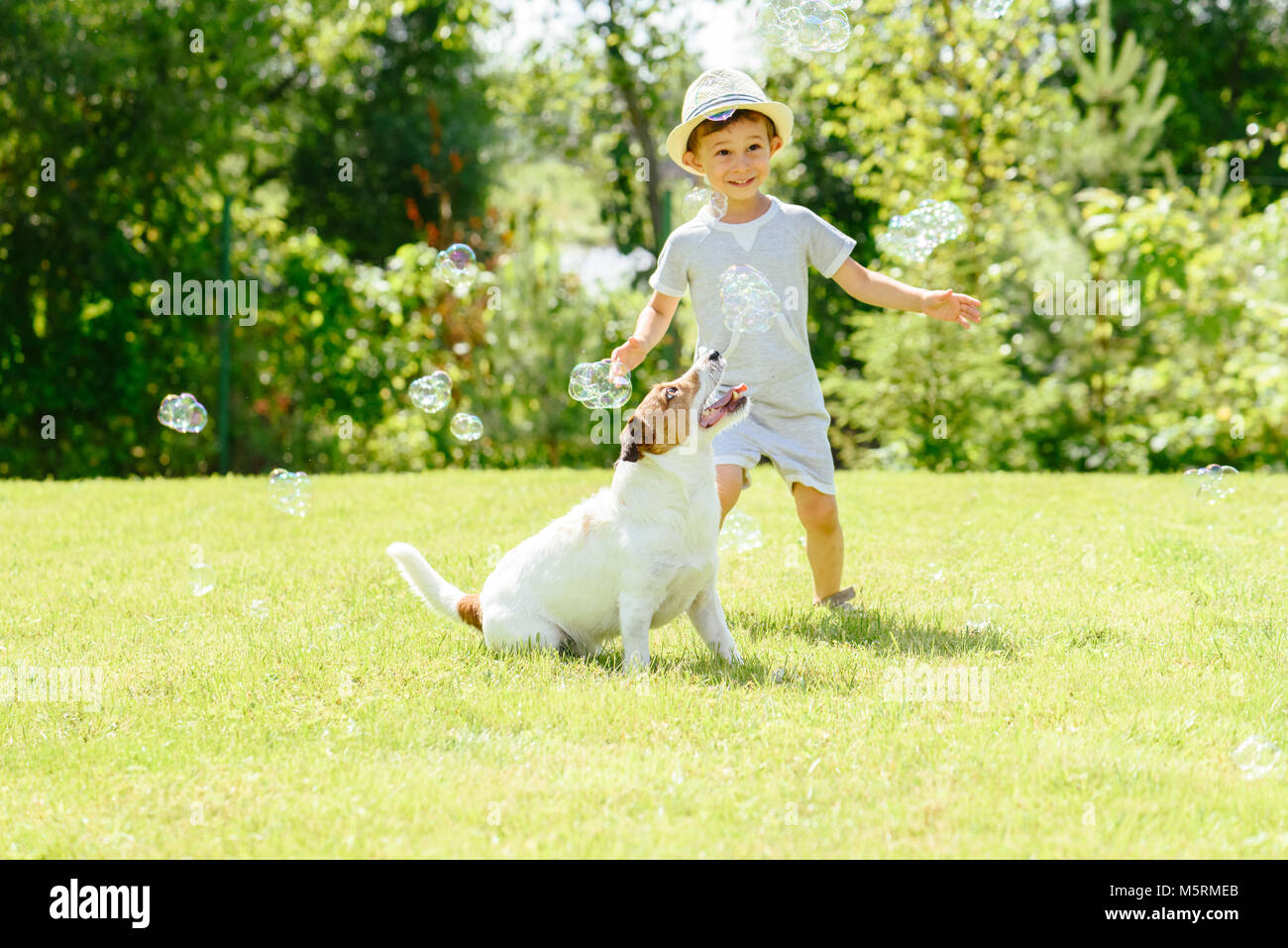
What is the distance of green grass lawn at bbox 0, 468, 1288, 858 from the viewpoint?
295 centimetres

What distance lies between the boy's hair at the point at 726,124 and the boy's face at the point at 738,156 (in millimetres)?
12

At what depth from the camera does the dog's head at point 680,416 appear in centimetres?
413

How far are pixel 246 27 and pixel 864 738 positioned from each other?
14.6 meters

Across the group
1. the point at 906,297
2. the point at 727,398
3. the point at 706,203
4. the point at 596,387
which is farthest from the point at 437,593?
the point at 906,297

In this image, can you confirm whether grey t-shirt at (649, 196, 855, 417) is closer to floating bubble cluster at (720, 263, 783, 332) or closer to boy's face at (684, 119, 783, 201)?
floating bubble cluster at (720, 263, 783, 332)

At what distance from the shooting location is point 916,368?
38.1 ft

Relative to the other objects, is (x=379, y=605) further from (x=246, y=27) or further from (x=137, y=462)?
(x=246, y=27)

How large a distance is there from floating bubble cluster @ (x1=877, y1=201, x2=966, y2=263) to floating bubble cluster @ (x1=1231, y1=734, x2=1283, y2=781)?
2.79 metres

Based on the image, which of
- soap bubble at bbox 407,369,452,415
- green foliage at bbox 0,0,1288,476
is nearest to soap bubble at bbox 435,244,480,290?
soap bubble at bbox 407,369,452,415

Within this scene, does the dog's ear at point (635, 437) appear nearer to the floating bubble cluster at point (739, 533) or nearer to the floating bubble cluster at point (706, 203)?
the floating bubble cluster at point (706, 203)

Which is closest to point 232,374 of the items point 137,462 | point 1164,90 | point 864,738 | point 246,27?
point 137,462

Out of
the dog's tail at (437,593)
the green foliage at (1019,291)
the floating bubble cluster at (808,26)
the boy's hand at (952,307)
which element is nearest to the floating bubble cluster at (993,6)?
the floating bubble cluster at (808,26)
